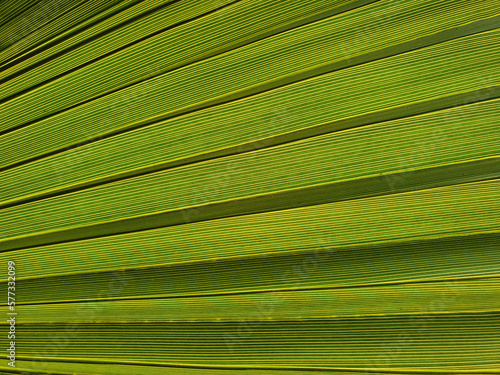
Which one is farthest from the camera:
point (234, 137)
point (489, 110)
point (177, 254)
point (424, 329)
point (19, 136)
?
point (19, 136)

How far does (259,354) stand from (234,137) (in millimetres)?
1001

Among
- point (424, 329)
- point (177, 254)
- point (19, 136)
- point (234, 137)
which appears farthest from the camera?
point (19, 136)

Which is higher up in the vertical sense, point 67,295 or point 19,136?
point 19,136

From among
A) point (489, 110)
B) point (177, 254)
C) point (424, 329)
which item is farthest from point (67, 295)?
point (489, 110)

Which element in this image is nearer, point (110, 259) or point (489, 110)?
point (489, 110)

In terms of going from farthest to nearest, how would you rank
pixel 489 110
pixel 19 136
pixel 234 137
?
pixel 19 136, pixel 234 137, pixel 489 110

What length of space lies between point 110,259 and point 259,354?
870 mm

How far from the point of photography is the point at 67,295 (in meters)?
1.88

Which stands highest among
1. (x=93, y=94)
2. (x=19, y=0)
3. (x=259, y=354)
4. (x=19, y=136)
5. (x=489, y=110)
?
(x=489, y=110)

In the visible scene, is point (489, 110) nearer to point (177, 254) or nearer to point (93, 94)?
point (177, 254)

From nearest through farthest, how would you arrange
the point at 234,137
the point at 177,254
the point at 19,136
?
the point at 234,137, the point at 177,254, the point at 19,136

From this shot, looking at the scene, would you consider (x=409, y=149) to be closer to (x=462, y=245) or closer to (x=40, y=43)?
(x=462, y=245)

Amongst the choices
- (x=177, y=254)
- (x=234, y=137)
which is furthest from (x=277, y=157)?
(x=177, y=254)

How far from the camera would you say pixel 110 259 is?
5.87 feet
